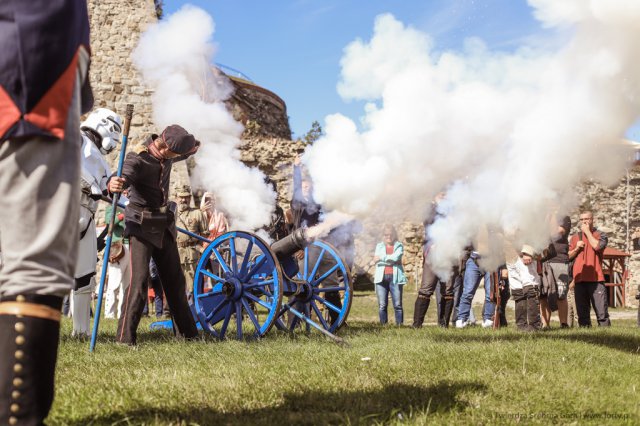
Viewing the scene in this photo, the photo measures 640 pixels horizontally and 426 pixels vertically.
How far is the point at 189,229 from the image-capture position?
8.49 meters

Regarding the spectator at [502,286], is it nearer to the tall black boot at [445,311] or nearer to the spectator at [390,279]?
the tall black boot at [445,311]

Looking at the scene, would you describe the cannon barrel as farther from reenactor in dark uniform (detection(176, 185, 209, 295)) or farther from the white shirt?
the white shirt

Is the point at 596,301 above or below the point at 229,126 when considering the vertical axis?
below

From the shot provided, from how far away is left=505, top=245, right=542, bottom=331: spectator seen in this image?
7.18 meters

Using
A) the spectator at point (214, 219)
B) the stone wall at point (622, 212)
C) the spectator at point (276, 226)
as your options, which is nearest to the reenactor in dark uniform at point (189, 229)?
the spectator at point (214, 219)

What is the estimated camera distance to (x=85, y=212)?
5.52 meters

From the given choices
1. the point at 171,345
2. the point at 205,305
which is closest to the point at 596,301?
the point at 205,305

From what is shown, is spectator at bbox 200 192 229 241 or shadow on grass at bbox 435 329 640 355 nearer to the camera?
shadow on grass at bbox 435 329 640 355

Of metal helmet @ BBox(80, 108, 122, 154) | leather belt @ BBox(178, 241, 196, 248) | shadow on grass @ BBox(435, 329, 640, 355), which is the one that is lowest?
shadow on grass @ BBox(435, 329, 640, 355)

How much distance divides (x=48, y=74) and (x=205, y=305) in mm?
4155

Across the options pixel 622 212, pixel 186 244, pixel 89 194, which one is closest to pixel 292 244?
pixel 89 194

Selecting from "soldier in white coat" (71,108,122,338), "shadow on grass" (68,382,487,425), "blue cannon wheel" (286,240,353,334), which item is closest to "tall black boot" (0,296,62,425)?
"shadow on grass" (68,382,487,425)

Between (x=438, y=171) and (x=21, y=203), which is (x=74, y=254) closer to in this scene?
(x=21, y=203)

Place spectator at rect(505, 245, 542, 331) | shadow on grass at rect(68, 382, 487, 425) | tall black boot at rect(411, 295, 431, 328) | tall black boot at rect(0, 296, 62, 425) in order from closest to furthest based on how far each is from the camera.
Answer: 1. tall black boot at rect(0, 296, 62, 425)
2. shadow on grass at rect(68, 382, 487, 425)
3. spectator at rect(505, 245, 542, 331)
4. tall black boot at rect(411, 295, 431, 328)
